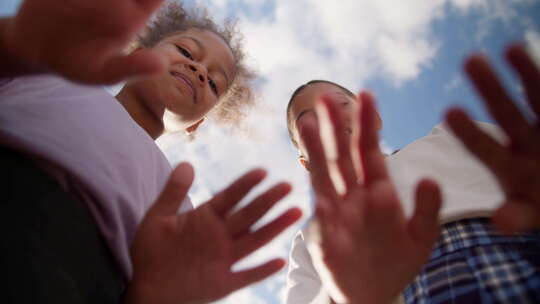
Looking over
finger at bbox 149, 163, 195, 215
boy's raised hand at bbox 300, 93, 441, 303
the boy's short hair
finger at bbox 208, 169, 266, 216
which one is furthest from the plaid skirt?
the boy's short hair

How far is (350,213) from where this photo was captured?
0.79 meters

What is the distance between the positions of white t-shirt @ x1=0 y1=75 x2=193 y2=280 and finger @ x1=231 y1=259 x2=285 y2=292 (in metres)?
0.30

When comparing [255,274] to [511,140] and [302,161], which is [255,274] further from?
[302,161]

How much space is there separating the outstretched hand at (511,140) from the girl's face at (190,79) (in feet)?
4.57

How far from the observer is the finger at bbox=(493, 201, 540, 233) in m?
0.67

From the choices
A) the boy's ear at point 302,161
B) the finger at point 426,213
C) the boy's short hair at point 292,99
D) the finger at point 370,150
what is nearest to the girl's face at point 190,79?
the boy's short hair at point 292,99

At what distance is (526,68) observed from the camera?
0.67 metres

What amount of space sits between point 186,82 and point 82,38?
1263mm

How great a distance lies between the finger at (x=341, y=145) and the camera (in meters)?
0.80

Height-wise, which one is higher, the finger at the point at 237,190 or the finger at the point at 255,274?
the finger at the point at 237,190

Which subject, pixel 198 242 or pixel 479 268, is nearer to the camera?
pixel 198 242

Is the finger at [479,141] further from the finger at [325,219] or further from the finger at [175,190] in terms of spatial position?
the finger at [175,190]

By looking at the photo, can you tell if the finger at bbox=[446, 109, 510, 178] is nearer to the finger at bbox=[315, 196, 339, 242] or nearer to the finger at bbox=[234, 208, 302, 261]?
the finger at bbox=[315, 196, 339, 242]

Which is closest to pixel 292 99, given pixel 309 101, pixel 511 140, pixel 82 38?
pixel 309 101
